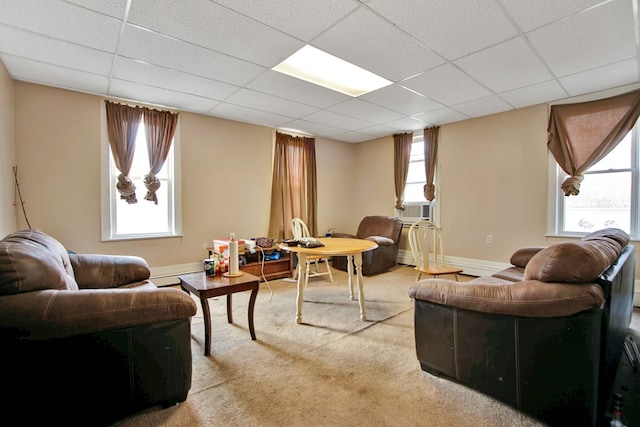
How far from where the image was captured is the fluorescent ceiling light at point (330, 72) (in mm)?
2924

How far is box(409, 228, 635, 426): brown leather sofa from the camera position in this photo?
1.33 m

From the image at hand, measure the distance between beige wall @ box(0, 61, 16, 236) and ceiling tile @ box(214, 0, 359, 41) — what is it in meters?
2.46

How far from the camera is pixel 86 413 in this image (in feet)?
4.45

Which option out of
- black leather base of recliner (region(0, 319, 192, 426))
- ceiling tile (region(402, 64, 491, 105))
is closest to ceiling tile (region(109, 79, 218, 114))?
ceiling tile (region(402, 64, 491, 105))

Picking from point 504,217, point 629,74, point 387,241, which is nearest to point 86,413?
point 387,241

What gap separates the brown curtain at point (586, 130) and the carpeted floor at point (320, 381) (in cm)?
284

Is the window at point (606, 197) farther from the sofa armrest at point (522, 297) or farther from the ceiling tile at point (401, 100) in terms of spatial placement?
the sofa armrest at point (522, 297)

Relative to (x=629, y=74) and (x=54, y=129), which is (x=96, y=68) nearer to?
(x=54, y=129)

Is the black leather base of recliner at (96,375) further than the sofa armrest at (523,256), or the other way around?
the sofa armrest at (523,256)

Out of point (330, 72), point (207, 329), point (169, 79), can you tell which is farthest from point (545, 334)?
point (169, 79)

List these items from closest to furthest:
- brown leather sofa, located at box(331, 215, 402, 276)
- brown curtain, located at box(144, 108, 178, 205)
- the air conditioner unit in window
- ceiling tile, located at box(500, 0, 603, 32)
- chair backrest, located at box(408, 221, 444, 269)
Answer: ceiling tile, located at box(500, 0, 603, 32) < chair backrest, located at box(408, 221, 444, 269) < brown curtain, located at box(144, 108, 178, 205) < brown leather sofa, located at box(331, 215, 402, 276) < the air conditioner unit in window

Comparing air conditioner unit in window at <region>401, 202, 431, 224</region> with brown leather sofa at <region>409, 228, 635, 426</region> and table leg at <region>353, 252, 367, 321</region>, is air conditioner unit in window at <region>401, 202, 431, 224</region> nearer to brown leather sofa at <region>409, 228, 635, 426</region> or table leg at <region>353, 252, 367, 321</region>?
table leg at <region>353, 252, 367, 321</region>

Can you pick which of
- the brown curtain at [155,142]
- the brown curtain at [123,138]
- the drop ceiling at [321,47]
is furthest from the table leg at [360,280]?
the brown curtain at [123,138]

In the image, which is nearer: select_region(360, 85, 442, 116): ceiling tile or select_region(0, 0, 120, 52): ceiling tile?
select_region(0, 0, 120, 52): ceiling tile
